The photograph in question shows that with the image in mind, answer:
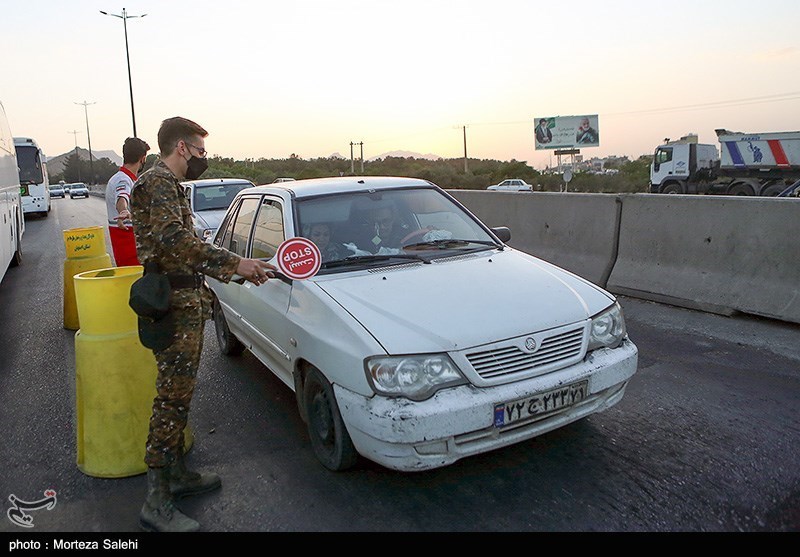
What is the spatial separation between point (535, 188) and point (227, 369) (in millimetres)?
51547

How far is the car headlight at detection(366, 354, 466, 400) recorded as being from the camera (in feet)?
9.87

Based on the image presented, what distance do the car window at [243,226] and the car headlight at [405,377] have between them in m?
2.14

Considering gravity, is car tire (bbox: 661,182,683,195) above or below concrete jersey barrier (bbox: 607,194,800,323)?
above

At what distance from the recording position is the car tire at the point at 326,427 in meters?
3.32

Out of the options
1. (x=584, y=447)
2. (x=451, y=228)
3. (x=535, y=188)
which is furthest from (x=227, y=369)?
(x=535, y=188)

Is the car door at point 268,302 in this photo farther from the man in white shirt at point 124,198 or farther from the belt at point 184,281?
the man in white shirt at point 124,198

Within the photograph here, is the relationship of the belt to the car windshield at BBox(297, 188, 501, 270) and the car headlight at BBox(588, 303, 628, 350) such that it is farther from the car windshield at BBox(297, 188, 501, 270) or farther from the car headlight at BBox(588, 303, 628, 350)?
the car headlight at BBox(588, 303, 628, 350)

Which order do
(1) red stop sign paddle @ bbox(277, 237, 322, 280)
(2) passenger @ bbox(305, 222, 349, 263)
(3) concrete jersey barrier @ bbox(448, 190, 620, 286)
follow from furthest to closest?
(3) concrete jersey barrier @ bbox(448, 190, 620, 286) < (2) passenger @ bbox(305, 222, 349, 263) < (1) red stop sign paddle @ bbox(277, 237, 322, 280)

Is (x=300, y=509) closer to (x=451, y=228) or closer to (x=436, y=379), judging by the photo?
(x=436, y=379)

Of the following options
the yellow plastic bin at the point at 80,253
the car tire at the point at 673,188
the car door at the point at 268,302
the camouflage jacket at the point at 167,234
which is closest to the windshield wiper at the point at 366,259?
the car door at the point at 268,302

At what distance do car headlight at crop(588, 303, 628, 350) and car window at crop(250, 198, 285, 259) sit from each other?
2.06 metres

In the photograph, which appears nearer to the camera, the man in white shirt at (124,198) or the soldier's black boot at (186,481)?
the soldier's black boot at (186,481)

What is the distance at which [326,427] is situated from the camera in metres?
3.50

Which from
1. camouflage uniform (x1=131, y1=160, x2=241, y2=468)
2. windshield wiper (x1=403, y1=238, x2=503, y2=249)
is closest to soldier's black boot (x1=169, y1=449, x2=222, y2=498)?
camouflage uniform (x1=131, y1=160, x2=241, y2=468)
